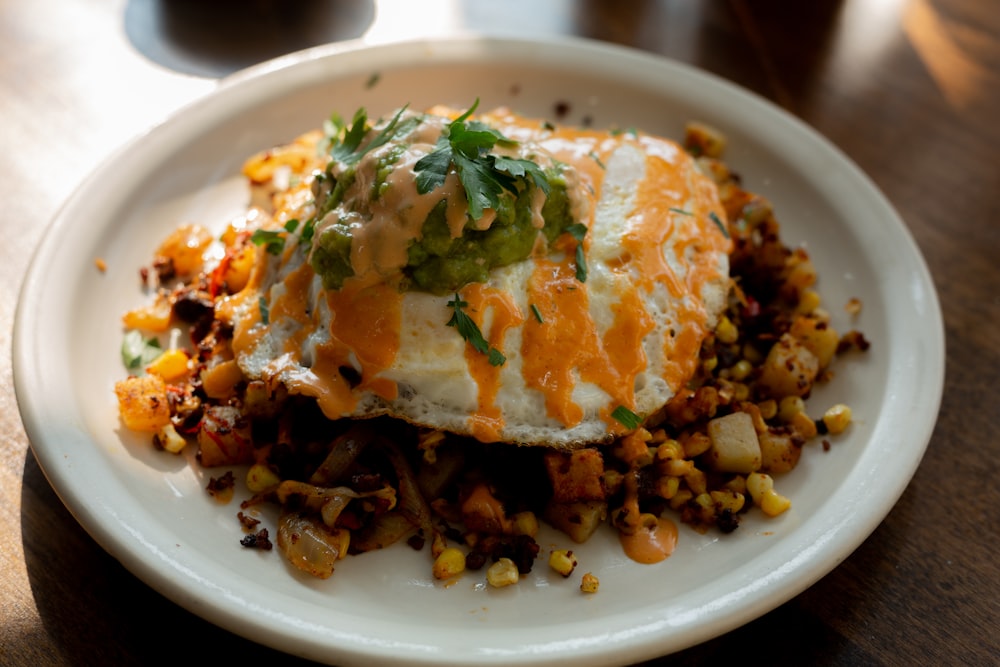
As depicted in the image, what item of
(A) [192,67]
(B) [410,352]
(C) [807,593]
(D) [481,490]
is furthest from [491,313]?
(A) [192,67]

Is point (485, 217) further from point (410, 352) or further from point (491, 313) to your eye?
point (410, 352)

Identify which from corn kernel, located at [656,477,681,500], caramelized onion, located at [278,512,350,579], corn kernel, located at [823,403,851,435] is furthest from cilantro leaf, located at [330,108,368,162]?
corn kernel, located at [823,403,851,435]

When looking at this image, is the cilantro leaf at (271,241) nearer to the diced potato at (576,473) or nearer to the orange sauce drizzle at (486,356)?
the orange sauce drizzle at (486,356)

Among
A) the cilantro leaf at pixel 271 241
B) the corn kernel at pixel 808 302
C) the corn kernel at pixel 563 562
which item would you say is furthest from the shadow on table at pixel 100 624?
the corn kernel at pixel 808 302

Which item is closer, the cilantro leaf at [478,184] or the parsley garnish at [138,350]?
the cilantro leaf at [478,184]

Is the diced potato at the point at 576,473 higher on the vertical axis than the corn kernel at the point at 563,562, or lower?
higher

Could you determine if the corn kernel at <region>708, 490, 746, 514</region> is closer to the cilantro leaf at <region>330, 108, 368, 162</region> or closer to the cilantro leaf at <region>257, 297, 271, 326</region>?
the cilantro leaf at <region>257, 297, 271, 326</region>

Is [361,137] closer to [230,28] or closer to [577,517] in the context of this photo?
[577,517]
